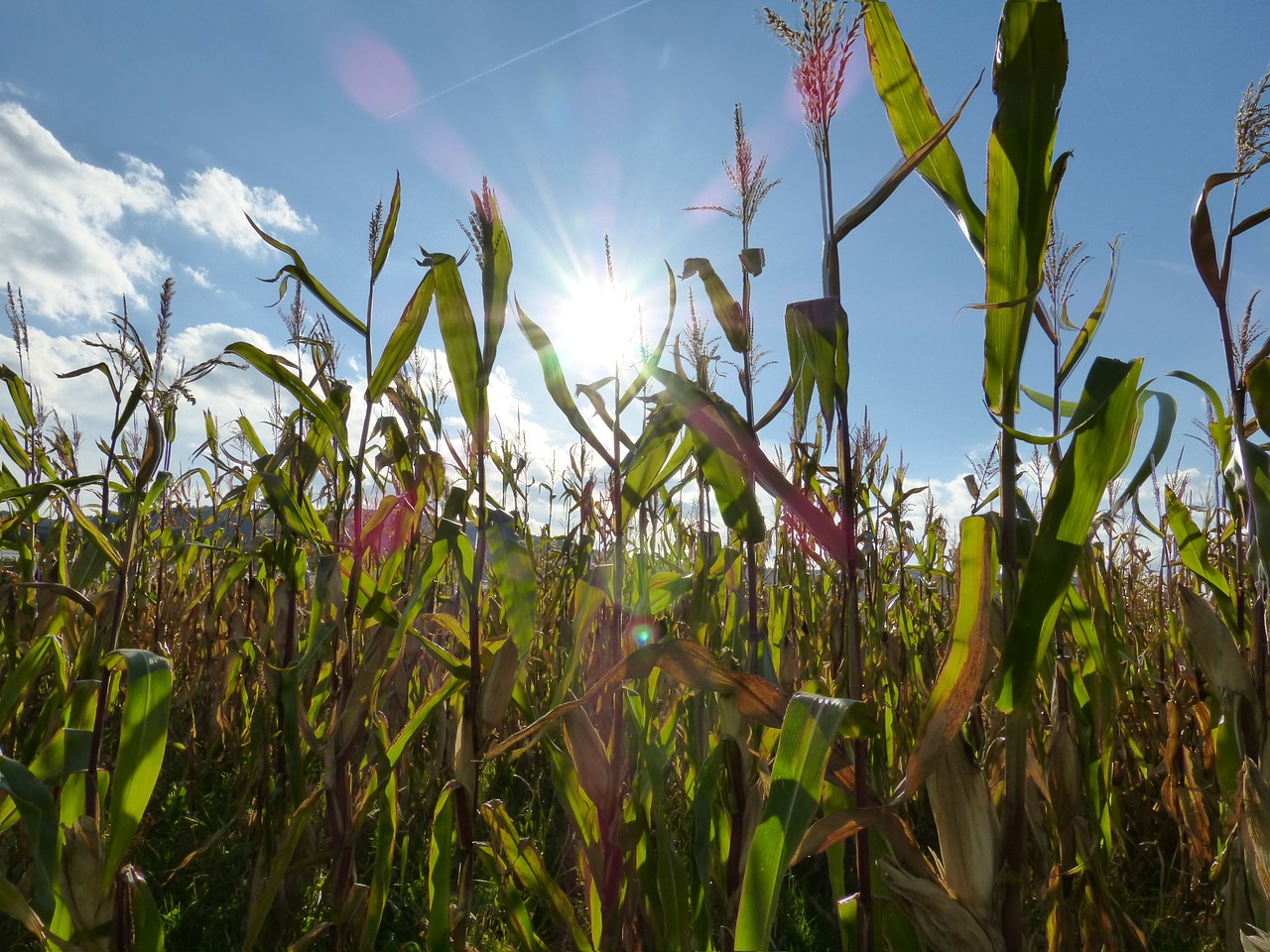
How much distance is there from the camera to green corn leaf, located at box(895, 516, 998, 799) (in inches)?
23.1

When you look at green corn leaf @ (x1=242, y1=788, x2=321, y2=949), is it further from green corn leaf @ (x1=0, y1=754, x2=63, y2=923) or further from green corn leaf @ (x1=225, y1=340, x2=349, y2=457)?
green corn leaf @ (x1=225, y1=340, x2=349, y2=457)

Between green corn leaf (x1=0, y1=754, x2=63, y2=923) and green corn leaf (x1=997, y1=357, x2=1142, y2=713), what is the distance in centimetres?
102

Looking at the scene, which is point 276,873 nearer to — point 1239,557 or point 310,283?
point 310,283

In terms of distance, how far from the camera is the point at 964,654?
60cm

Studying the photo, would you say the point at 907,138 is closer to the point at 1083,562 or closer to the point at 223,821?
the point at 1083,562

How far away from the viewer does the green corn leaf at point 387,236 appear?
1.14 m

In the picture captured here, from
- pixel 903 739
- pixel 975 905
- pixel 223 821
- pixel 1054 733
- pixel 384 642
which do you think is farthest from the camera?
pixel 223 821

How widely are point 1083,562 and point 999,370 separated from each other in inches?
16.2

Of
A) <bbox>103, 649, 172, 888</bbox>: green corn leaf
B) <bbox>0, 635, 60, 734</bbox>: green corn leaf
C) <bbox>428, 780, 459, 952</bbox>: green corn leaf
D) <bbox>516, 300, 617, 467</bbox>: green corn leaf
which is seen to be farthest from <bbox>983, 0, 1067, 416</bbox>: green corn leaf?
<bbox>0, 635, 60, 734</bbox>: green corn leaf

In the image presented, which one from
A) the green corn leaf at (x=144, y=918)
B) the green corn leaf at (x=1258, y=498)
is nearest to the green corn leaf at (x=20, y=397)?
the green corn leaf at (x=144, y=918)

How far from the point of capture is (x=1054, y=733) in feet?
2.84

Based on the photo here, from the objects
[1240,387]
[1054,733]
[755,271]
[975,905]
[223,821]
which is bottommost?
[223,821]

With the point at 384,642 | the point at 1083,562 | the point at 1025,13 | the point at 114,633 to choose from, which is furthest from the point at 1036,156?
the point at 114,633

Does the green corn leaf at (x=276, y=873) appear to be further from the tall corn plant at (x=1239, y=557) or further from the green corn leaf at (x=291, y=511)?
the tall corn plant at (x=1239, y=557)
